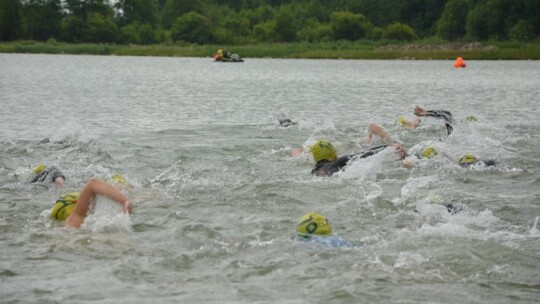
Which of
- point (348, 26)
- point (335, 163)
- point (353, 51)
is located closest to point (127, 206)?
point (335, 163)

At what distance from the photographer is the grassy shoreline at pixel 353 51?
63.1m

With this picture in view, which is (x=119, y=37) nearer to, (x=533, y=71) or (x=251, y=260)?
(x=533, y=71)

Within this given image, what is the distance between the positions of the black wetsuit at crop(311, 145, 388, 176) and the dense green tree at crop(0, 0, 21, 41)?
319 ft

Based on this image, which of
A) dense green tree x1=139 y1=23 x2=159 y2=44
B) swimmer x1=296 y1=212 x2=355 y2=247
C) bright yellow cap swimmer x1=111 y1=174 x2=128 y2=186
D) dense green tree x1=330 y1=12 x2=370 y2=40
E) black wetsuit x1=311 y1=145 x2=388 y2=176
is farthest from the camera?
dense green tree x1=139 y1=23 x2=159 y2=44

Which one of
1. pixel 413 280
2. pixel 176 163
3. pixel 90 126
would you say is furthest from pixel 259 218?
pixel 90 126

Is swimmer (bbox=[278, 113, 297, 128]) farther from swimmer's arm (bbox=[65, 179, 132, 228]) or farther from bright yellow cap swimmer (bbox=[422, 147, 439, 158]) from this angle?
swimmer's arm (bbox=[65, 179, 132, 228])

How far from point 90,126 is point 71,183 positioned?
374 inches

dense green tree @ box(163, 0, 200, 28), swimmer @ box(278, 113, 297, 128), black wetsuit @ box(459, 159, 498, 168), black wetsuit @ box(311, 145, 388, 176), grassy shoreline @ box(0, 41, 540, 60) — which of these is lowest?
grassy shoreline @ box(0, 41, 540, 60)

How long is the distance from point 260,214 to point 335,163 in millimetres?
2753

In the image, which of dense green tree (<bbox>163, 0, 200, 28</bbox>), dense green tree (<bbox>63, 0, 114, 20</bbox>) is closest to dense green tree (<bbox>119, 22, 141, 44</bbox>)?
dense green tree (<bbox>63, 0, 114, 20</bbox>)

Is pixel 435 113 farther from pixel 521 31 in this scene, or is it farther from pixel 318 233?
pixel 521 31

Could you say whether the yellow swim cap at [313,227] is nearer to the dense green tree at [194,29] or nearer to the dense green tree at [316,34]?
the dense green tree at [316,34]

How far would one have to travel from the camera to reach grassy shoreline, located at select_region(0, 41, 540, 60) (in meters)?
63.1

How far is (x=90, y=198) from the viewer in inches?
396
